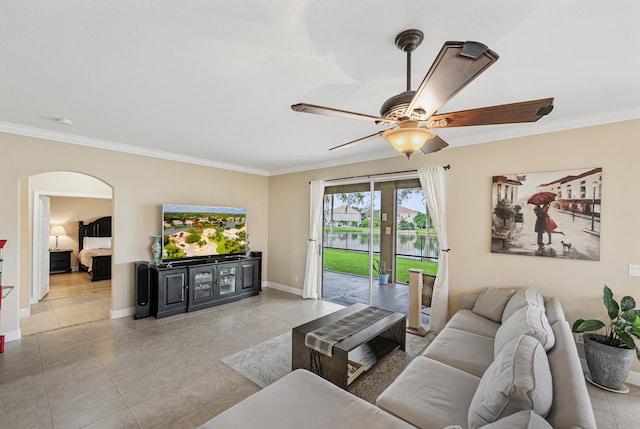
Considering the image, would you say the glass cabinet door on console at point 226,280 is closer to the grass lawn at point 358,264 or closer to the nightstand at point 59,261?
the grass lawn at point 358,264

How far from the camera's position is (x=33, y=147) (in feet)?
12.0

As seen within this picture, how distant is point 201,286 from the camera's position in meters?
4.91

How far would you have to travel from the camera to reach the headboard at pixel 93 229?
7.84 metres

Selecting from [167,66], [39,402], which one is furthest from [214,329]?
[167,66]

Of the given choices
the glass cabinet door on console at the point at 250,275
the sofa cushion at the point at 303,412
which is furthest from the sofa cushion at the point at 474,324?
the glass cabinet door on console at the point at 250,275

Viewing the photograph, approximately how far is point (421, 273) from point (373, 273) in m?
1.05

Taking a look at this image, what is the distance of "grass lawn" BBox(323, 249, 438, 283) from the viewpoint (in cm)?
435

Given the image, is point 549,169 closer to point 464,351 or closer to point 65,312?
point 464,351

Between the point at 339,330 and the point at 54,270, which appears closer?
the point at 339,330

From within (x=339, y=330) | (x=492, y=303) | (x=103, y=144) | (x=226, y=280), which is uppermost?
(x=103, y=144)

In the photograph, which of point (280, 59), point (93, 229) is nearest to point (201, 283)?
point (280, 59)

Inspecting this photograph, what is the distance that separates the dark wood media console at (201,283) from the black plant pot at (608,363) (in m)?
5.02

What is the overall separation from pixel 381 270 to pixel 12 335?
518cm

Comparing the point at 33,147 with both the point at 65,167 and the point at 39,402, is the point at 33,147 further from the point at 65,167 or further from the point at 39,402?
the point at 39,402
